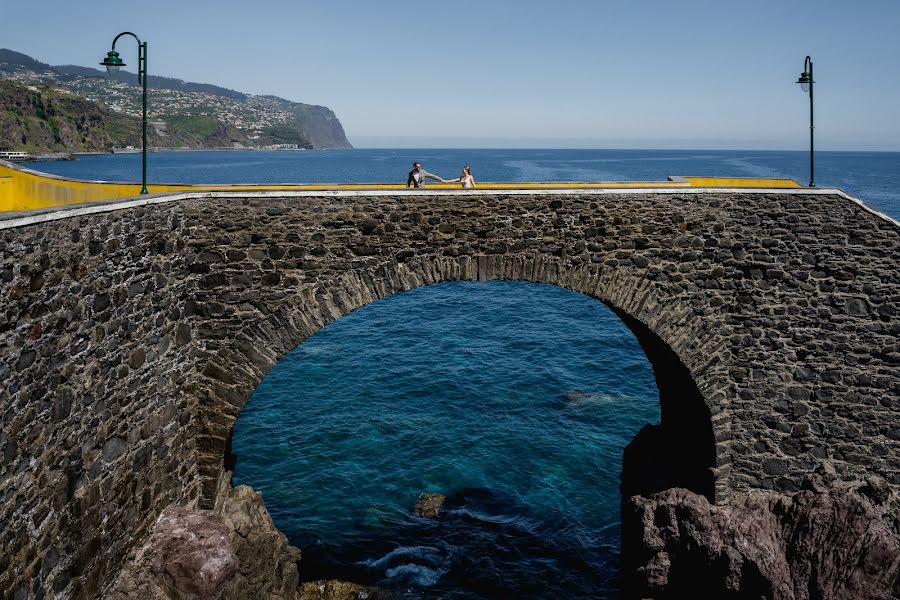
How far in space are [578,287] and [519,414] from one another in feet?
48.0

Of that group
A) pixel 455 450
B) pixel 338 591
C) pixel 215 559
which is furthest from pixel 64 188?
pixel 455 450

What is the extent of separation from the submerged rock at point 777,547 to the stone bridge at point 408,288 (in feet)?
1.86

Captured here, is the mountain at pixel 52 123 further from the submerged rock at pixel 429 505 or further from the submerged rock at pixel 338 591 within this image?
the submerged rock at pixel 338 591

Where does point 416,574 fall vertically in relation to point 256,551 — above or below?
below

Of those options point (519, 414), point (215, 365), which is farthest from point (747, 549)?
point (519, 414)

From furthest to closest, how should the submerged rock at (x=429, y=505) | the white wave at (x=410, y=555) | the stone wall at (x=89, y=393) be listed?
the submerged rock at (x=429, y=505)
the white wave at (x=410, y=555)
the stone wall at (x=89, y=393)

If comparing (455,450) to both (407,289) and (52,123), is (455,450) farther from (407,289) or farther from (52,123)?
(52,123)

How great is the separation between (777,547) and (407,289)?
30.3 feet

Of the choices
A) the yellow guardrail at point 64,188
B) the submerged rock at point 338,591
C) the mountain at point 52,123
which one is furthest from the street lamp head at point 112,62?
the mountain at point 52,123

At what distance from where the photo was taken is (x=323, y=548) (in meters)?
18.5

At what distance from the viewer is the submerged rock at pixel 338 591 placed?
1595cm

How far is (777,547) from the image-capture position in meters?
14.6

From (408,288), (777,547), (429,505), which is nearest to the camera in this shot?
(408,288)

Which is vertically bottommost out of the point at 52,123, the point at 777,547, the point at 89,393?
the point at 777,547
